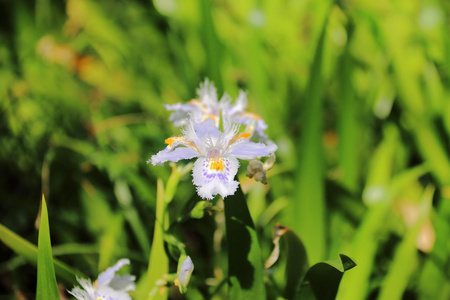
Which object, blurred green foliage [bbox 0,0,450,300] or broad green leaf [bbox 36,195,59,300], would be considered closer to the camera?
broad green leaf [bbox 36,195,59,300]

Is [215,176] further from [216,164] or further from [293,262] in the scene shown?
[293,262]

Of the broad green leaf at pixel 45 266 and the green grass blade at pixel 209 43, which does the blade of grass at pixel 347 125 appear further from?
the broad green leaf at pixel 45 266

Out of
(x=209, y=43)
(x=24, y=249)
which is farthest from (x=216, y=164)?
(x=209, y=43)

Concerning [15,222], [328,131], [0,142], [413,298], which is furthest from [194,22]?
→ [413,298]

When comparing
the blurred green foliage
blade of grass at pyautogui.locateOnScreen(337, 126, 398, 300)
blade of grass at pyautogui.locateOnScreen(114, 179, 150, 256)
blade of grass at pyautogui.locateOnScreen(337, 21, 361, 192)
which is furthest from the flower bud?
blade of grass at pyautogui.locateOnScreen(337, 21, 361, 192)

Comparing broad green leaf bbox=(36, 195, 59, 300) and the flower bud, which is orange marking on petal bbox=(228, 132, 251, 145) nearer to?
the flower bud

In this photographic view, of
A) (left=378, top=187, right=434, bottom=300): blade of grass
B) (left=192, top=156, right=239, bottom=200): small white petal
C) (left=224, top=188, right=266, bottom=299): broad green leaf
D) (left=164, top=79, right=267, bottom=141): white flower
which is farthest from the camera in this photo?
(left=378, top=187, right=434, bottom=300): blade of grass

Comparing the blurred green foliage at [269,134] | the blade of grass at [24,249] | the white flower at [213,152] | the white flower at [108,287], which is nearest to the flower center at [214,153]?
the white flower at [213,152]

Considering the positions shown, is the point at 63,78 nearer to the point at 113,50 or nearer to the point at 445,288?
the point at 113,50
